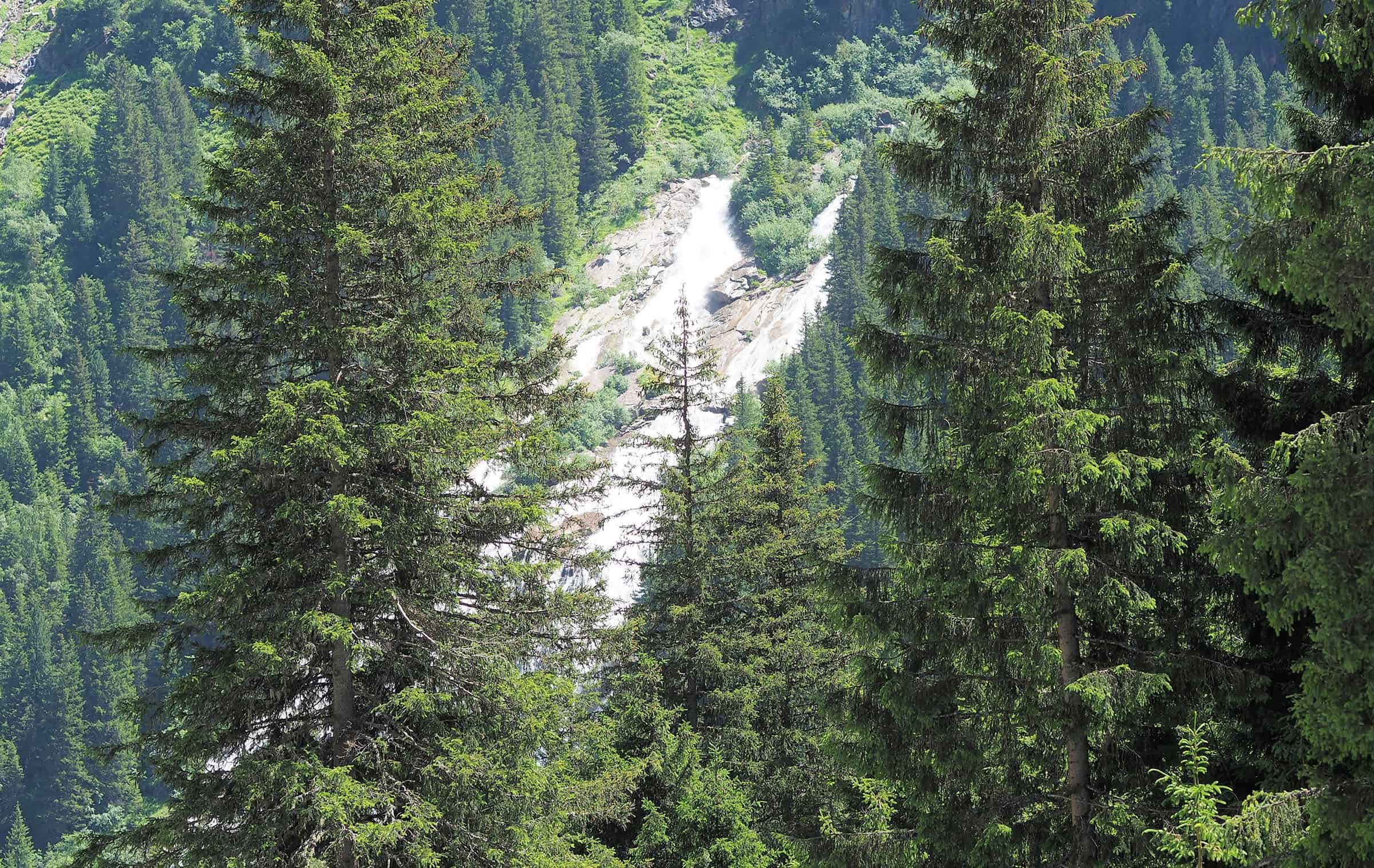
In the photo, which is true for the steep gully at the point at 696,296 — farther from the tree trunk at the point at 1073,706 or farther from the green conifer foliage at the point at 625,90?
the tree trunk at the point at 1073,706

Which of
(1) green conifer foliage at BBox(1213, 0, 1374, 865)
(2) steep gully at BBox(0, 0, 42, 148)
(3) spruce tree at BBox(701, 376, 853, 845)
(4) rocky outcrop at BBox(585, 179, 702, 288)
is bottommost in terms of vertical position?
(4) rocky outcrop at BBox(585, 179, 702, 288)

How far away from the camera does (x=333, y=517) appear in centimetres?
1229

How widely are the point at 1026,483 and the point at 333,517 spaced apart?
6.33 meters

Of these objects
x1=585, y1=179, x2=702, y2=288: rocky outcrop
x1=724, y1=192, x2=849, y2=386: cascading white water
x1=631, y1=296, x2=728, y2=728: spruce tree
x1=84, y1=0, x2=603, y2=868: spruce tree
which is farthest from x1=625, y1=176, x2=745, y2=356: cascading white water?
x1=84, y1=0, x2=603, y2=868: spruce tree

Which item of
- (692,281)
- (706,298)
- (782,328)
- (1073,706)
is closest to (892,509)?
(1073,706)

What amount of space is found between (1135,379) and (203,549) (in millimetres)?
8868

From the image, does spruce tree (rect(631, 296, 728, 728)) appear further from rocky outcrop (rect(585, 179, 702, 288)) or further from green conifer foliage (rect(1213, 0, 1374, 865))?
rocky outcrop (rect(585, 179, 702, 288))

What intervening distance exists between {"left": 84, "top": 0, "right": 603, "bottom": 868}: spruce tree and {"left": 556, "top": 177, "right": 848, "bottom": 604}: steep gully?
6935cm

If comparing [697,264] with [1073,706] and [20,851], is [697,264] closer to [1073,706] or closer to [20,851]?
[20,851]

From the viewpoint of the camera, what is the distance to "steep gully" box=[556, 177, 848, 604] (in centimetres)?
9450

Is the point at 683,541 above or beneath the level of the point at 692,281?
above

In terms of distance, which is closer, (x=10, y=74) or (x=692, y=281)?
(x=692, y=281)

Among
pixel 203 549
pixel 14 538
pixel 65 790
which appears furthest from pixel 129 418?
pixel 14 538

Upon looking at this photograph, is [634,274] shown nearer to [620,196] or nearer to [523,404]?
[620,196]
